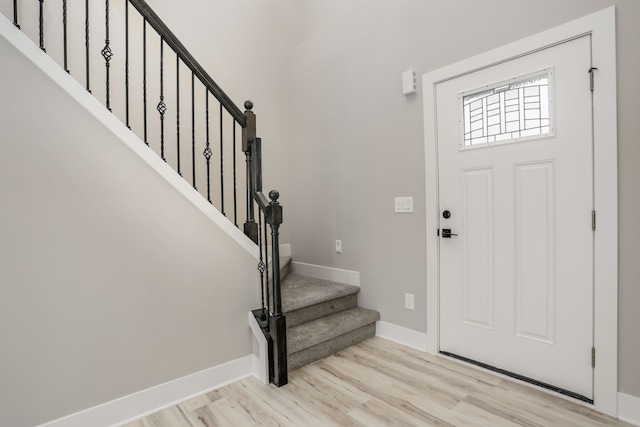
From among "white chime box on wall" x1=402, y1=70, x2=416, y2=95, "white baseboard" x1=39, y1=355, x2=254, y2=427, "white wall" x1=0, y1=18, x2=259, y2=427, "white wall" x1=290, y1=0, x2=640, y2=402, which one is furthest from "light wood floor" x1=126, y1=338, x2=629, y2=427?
"white chime box on wall" x1=402, y1=70, x2=416, y2=95

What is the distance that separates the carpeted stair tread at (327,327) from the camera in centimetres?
242

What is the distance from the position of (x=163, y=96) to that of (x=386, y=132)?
78.3 inches

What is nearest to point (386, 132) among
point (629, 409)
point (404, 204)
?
point (404, 204)

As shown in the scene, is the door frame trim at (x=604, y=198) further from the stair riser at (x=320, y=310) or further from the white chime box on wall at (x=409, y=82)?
the stair riser at (x=320, y=310)

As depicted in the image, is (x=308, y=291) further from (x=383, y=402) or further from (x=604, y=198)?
(x=604, y=198)

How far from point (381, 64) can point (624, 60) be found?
1641 millimetres

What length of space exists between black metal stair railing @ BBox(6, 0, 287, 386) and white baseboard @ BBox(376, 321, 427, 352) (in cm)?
105

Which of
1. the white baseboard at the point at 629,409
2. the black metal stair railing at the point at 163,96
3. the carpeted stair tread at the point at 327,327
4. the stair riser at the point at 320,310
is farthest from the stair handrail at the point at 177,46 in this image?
the white baseboard at the point at 629,409

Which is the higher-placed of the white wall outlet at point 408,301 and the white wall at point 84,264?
the white wall at point 84,264

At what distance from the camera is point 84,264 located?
1.75 metres

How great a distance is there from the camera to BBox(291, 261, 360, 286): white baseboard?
10.5ft

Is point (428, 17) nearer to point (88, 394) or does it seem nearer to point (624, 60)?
point (624, 60)

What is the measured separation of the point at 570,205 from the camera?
6.44 feet

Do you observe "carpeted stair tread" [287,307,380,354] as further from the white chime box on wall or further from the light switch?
the white chime box on wall
